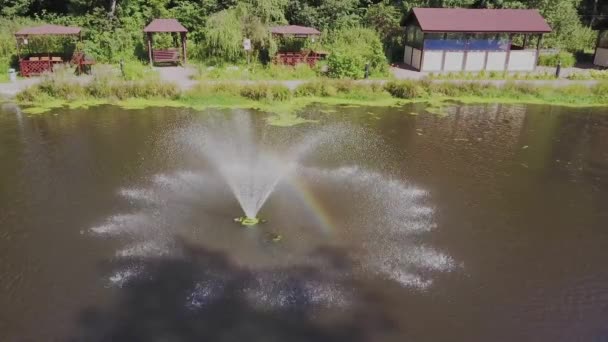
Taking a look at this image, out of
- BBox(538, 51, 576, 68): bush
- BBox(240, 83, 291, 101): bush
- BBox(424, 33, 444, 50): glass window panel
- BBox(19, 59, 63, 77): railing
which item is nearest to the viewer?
BBox(240, 83, 291, 101): bush

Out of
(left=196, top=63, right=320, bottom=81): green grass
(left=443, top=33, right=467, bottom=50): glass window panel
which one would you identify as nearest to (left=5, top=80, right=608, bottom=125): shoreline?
(left=196, top=63, right=320, bottom=81): green grass

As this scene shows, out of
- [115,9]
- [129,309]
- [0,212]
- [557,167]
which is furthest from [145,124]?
[115,9]

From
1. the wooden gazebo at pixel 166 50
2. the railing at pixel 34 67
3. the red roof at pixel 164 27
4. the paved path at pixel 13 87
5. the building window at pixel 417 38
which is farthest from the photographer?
the building window at pixel 417 38

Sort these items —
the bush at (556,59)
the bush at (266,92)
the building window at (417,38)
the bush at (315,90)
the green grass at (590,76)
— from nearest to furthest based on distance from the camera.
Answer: the bush at (266,92) < the bush at (315,90) < the green grass at (590,76) < the building window at (417,38) < the bush at (556,59)

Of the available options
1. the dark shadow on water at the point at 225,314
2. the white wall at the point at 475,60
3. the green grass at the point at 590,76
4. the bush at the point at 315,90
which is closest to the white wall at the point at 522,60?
the white wall at the point at 475,60

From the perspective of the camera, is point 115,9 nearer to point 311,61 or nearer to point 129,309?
point 311,61

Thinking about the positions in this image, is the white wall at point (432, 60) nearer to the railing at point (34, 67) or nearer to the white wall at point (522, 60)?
the white wall at point (522, 60)

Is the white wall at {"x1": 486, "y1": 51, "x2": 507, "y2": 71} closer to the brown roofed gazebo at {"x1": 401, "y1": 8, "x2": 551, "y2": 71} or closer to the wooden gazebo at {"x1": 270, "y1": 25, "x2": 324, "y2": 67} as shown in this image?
the brown roofed gazebo at {"x1": 401, "y1": 8, "x2": 551, "y2": 71}

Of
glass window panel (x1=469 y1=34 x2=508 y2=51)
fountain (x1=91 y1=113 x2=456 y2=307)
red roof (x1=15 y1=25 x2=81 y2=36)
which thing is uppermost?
red roof (x1=15 y1=25 x2=81 y2=36)
